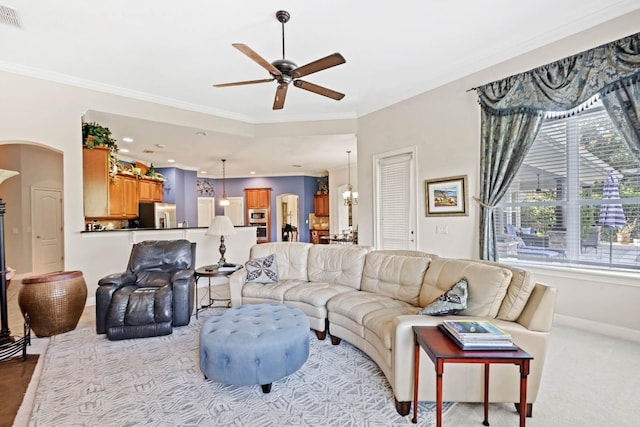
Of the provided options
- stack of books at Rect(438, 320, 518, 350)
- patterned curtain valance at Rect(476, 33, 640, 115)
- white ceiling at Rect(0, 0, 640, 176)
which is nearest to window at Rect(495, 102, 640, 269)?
patterned curtain valance at Rect(476, 33, 640, 115)

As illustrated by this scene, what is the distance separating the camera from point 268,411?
2.00 m

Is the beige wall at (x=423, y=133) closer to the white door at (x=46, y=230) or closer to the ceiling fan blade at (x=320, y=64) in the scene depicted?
the ceiling fan blade at (x=320, y=64)

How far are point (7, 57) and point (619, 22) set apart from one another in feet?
22.0

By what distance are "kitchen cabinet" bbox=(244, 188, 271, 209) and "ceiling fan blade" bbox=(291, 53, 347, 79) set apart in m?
8.19

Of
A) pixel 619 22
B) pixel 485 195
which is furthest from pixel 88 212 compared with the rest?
pixel 619 22

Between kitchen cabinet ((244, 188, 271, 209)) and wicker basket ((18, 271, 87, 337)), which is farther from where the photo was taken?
kitchen cabinet ((244, 188, 271, 209))

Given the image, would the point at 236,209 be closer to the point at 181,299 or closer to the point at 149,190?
the point at 149,190

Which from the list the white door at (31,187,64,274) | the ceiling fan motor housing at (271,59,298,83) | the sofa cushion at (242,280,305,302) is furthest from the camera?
the white door at (31,187,64,274)

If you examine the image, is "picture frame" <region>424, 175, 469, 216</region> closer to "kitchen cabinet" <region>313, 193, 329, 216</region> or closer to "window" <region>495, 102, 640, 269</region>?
"window" <region>495, 102, 640, 269</region>

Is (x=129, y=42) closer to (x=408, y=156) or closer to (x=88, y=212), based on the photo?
(x=88, y=212)

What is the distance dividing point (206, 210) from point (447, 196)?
9.02 m

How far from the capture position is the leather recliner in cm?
314

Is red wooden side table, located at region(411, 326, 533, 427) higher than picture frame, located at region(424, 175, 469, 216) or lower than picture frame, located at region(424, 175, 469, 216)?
lower

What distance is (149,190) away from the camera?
747 cm
